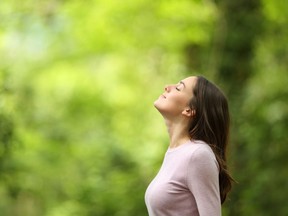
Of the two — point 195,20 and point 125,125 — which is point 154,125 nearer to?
point 125,125

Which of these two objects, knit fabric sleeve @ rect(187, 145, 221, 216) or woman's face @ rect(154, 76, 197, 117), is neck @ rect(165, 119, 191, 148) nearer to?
woman's face @ rect(154, 76, 197, 117)

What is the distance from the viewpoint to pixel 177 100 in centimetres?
326

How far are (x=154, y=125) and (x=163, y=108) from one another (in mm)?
14459

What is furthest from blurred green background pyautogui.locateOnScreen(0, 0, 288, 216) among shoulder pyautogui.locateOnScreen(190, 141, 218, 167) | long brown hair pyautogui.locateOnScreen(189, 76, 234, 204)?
shoulder pyautogui.locateOnScreen(190, 141, 218, 167)

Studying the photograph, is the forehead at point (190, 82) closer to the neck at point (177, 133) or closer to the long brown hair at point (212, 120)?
the long brown hair at point (212, 120)

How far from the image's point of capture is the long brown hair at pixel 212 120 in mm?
3188

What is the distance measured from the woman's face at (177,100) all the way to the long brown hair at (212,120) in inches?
1.2

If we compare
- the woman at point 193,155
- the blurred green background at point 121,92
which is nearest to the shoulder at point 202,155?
the woman at point 193,155

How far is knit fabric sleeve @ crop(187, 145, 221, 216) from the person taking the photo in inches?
118

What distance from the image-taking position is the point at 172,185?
3078 mm

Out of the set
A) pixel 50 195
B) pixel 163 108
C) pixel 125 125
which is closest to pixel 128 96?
pixel 125 125

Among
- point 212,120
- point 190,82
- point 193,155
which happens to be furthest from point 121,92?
point 193,155

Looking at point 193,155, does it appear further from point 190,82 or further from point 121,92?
point 121,92

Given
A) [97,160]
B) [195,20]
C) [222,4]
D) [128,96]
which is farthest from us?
[128,96]
